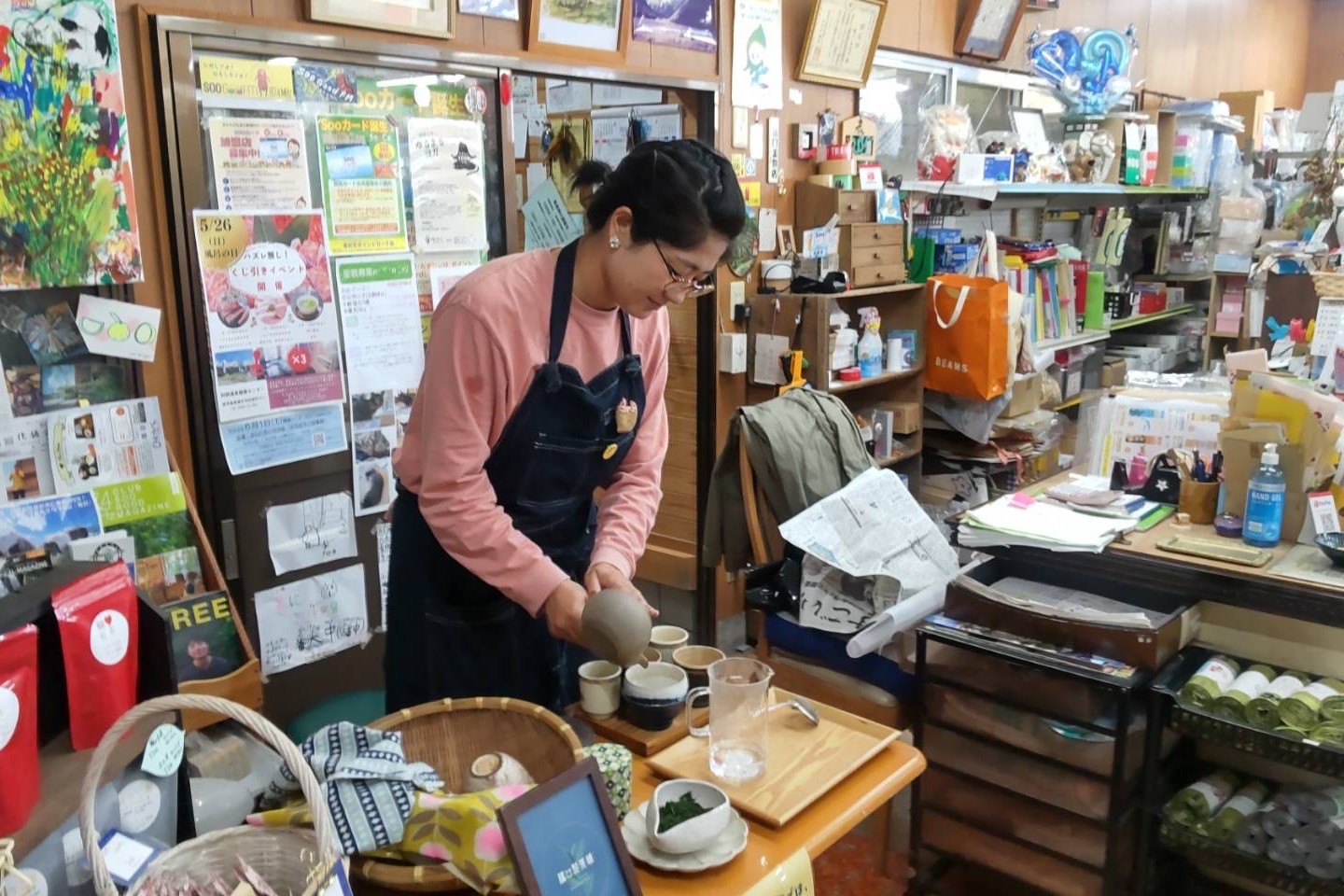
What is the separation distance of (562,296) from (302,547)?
119 centimetres

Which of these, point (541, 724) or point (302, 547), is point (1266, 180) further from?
point (541, 724)

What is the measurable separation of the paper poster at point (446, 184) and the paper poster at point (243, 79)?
31 cm

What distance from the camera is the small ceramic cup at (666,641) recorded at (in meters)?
1.55

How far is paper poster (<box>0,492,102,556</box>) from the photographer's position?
1.92 meters

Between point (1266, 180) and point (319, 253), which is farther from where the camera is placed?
point (1266, 180)

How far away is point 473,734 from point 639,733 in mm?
242

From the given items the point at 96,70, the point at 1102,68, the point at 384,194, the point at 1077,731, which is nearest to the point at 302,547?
the point at 384,194

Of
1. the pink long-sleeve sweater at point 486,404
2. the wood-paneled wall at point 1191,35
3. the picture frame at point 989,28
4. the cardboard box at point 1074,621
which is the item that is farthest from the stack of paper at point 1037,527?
the picture frame at point 989,28

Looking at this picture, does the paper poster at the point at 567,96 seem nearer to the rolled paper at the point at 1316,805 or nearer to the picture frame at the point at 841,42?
the picture frame at the point at 841,42

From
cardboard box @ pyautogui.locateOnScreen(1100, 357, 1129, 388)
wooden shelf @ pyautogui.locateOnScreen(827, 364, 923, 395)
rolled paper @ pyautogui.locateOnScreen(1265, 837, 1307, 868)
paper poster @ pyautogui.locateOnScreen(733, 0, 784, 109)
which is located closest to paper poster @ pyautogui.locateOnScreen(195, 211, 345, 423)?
paper poster @ pyautogui.locateOnScreen(733, 0, 784, 109)

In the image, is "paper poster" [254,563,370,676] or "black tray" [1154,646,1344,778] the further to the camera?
"paper poster" [254,563,370,676]

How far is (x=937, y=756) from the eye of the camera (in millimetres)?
2182

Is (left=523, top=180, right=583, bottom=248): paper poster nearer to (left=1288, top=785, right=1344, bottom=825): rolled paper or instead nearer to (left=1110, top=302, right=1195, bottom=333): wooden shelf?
(left=1288, top=785, right=1344, bottom=825): rolled paper

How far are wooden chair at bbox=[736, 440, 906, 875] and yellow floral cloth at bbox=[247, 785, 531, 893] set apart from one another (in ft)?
4.84
